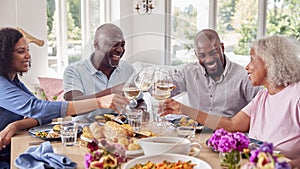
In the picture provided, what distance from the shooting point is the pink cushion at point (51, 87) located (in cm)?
359

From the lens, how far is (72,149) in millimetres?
1569

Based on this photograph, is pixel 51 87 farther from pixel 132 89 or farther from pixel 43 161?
pixel 43 161

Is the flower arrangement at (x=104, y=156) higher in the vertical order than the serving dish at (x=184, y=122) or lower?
higher

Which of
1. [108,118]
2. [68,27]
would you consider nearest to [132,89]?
[108,118]

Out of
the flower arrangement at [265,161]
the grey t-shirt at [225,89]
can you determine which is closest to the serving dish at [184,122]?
the grey t-shirt at [225,89]

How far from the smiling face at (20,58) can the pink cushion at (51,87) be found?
1.47 meters

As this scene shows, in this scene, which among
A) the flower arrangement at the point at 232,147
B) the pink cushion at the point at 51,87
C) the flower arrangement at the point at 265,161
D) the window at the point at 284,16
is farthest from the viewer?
the window at the point at 284,16

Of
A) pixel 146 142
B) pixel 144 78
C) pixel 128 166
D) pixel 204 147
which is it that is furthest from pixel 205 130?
pixel 128 166

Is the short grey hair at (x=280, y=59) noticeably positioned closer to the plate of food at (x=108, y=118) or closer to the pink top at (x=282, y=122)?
the pink top at (x=282, y=122)

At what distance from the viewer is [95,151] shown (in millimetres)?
960

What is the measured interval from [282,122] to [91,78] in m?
0.95

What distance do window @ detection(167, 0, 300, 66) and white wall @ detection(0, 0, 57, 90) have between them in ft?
4.72

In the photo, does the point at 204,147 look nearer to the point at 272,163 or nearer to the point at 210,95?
the point at 210,95

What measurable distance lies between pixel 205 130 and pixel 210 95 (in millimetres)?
390
